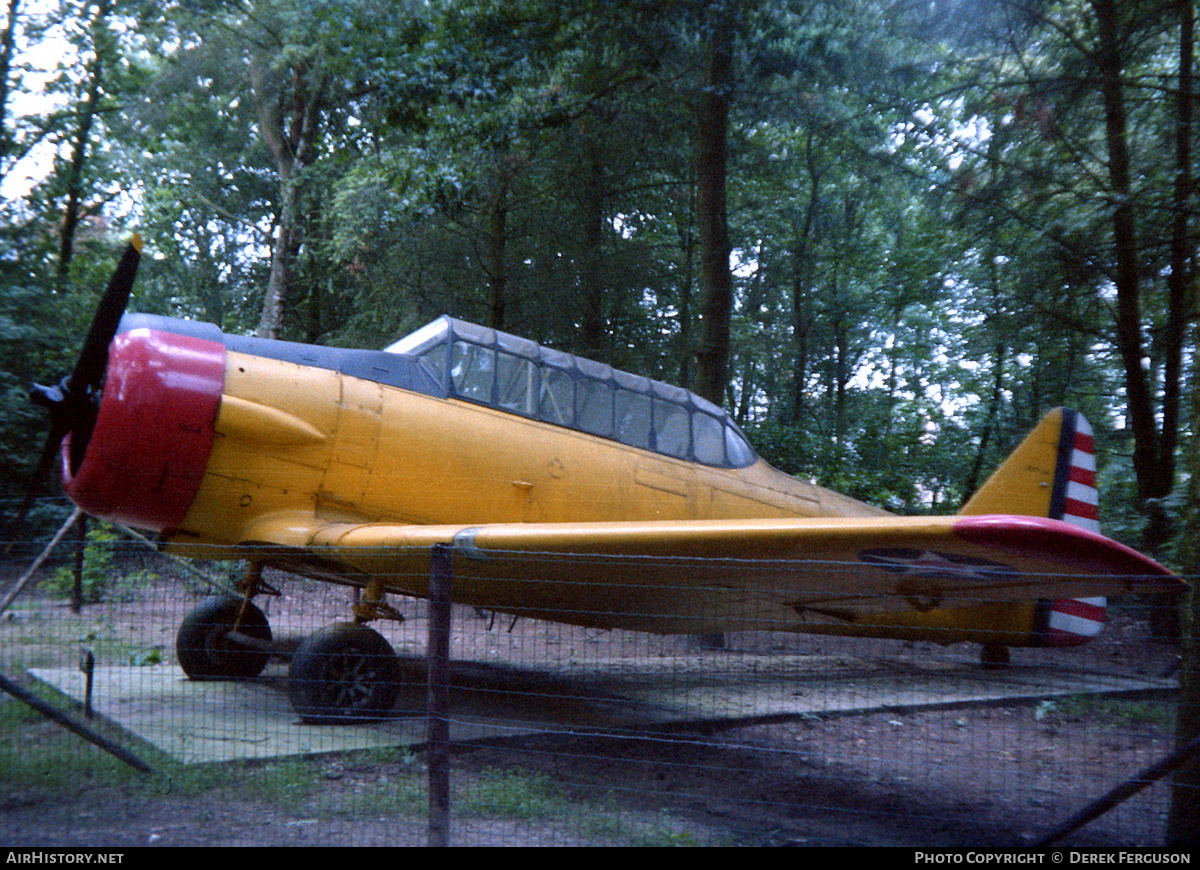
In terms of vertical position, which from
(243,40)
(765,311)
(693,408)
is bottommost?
(693,408)

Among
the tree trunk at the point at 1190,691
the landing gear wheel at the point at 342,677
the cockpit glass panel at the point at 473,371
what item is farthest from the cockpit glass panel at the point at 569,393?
the tree trunk at the point at 1190,691

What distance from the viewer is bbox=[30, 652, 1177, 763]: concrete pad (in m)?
4.65

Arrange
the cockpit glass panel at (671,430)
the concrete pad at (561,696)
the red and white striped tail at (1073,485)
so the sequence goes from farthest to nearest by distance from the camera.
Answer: the cockpit glass panel at (671,430) → the red and white striped tail at (1073,485) → the concrete pad at (561,696)

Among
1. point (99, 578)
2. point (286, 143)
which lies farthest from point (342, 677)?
point (286, 143)

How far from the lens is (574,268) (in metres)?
12.7

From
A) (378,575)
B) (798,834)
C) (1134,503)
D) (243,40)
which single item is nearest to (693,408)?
(378,575)

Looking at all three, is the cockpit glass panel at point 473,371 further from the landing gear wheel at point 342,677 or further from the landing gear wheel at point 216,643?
the landing gear wheel at point 216,643

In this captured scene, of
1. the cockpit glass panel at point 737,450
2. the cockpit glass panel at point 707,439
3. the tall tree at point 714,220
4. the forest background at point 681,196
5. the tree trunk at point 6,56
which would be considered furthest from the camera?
the tree trunk at point 6,56

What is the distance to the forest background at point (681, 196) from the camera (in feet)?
26.3

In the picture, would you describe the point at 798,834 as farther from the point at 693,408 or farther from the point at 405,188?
the point at 405,188

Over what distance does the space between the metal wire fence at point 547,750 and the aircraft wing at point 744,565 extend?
1.18ft

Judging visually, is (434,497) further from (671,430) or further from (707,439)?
(707,439)

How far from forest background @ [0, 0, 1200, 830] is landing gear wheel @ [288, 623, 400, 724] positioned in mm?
4336

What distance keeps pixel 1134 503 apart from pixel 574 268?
27.0ft
